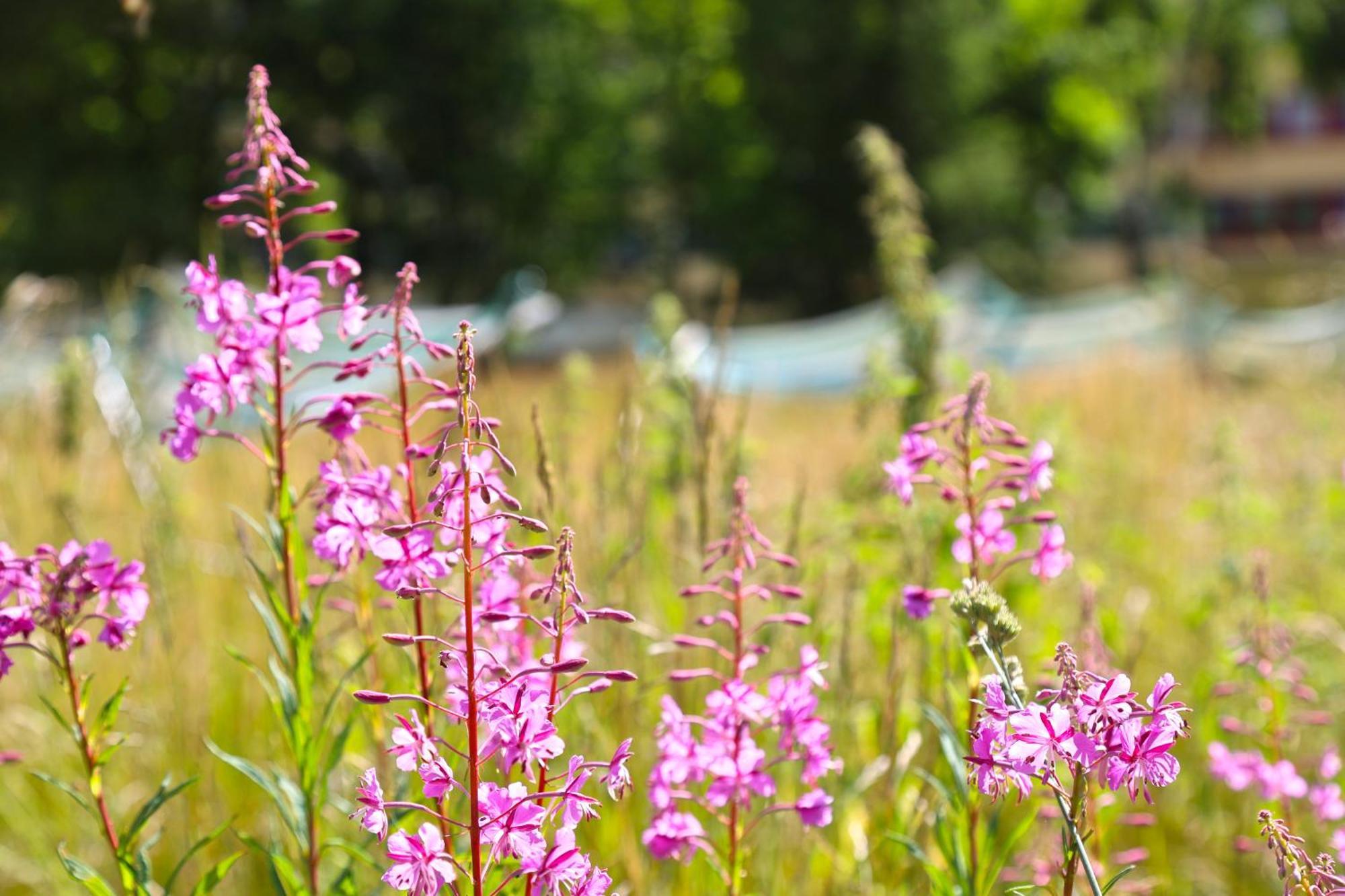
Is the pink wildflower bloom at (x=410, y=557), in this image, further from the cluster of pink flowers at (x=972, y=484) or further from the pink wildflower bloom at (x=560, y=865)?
the cluster of pink flowers at (x=972, y=484)

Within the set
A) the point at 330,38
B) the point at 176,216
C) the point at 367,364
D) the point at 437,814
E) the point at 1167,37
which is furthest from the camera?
the point at 1167,37

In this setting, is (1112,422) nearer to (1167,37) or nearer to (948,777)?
(948,777)

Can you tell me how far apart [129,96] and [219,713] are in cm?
1715

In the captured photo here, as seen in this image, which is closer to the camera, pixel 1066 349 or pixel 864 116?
pixel 1066 349

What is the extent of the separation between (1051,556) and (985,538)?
2.9 inches

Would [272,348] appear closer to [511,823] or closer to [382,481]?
[382,481]

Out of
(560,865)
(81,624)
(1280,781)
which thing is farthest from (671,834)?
(1280,781)

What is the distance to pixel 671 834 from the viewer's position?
1.33m

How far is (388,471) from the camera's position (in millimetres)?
1269

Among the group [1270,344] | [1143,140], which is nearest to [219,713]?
[1270,344]

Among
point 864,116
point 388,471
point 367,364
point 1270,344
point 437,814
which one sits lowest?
point 437,814

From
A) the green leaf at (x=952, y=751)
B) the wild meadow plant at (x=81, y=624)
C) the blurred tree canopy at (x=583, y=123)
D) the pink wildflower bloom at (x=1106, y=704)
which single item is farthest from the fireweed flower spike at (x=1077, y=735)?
the blurred tree canopy at (x=583, y=123)

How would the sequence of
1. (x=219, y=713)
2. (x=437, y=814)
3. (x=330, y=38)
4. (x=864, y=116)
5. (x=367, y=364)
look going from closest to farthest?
(x=437, y=814) → (x=367, y=364) → (x=219, y=713) → (x=330, y=38) → (x=864, y=116)

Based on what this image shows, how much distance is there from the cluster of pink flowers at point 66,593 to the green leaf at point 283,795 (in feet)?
0.60
